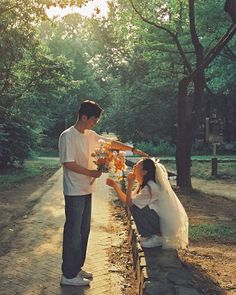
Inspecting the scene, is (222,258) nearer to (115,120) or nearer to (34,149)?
(34,149)

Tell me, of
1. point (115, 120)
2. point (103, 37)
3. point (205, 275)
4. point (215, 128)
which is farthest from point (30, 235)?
point (103, 37)

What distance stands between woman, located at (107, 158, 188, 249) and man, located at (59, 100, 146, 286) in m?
0.96

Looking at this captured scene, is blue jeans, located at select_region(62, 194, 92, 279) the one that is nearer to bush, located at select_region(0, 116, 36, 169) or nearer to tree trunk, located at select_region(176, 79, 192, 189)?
tree trunk, located at select_region(176, 79, 192, 189)

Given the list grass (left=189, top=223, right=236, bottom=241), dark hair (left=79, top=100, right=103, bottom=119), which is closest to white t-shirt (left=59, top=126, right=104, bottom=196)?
dark hair (left=79, top=100, right=103, bottom=119)

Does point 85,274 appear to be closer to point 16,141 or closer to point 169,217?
point 169,217

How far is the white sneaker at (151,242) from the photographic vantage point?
A: 586cm

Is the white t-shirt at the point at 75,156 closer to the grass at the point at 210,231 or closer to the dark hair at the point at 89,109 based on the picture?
the dark hair at the point at 89,109

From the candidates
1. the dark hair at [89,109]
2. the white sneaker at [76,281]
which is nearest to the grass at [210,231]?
the white sneaker at [76,281]

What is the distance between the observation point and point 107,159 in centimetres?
499

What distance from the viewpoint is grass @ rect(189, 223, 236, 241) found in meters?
8.20

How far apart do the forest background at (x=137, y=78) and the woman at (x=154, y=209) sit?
8765 millimetres

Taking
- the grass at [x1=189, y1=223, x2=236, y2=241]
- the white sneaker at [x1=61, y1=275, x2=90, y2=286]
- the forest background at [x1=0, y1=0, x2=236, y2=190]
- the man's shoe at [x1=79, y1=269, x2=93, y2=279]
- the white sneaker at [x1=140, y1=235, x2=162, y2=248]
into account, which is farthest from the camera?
the forest background at [x1=0, y1=0, x2=236, y2=190]

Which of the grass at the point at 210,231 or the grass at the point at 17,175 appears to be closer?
the grass at the point at 210,231

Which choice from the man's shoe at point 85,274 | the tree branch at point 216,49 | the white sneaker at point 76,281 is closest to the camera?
the white sneaker at point 76,281
